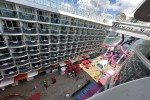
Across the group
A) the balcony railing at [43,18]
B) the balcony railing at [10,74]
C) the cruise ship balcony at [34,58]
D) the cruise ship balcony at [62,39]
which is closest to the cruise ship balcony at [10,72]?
the balcony railing at [10,74]

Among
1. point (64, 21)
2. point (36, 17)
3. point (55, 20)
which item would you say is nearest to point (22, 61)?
point (36, 17)

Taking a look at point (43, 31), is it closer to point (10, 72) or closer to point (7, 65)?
point (7, 65)

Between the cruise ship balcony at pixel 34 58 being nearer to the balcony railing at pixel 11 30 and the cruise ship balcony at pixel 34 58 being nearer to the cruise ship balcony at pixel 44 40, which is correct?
the cruise ship balcony at pixel 44 40

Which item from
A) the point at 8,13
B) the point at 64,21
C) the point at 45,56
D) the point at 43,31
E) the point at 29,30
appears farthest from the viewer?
the point at 45,56

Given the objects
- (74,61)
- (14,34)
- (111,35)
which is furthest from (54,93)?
(111,35)

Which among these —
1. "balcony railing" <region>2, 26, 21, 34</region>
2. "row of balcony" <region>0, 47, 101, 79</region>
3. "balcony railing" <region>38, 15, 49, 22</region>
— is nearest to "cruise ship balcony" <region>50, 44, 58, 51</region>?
"row of balcony" <region>0, 47, 101, 79</region>

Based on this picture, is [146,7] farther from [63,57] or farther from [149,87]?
[63,57]

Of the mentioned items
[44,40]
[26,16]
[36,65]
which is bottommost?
[36,65]

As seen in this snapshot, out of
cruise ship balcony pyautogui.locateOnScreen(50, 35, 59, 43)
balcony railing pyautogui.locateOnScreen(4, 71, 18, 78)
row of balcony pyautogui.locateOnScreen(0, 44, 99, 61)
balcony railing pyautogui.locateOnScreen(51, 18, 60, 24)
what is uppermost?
balcony railing pyautogui.locateOnScreen(51, 18, 60, 24)

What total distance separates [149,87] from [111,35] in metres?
55.4

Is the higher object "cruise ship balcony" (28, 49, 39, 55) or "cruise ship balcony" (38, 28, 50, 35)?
"cruise ship balcony" (38, 28, 50, 35)

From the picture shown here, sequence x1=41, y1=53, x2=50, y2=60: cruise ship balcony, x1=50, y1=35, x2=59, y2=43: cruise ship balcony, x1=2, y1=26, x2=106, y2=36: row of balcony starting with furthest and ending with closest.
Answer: x1=41, y1=53, x2=50, y2=60: cruise ship balcony, x1=50, y1=35, x2=59, y2=43: cruise ship balcony, x1=2, y1=26, x2=106, y2=36: row of balcony

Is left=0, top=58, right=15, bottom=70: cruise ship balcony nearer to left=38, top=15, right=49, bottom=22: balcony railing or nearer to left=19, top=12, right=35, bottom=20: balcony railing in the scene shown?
left=19, top=12, right=35, bottom=20: balcony railing

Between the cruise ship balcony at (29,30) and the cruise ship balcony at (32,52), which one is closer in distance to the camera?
the cruise ship balcony at (29,30)
